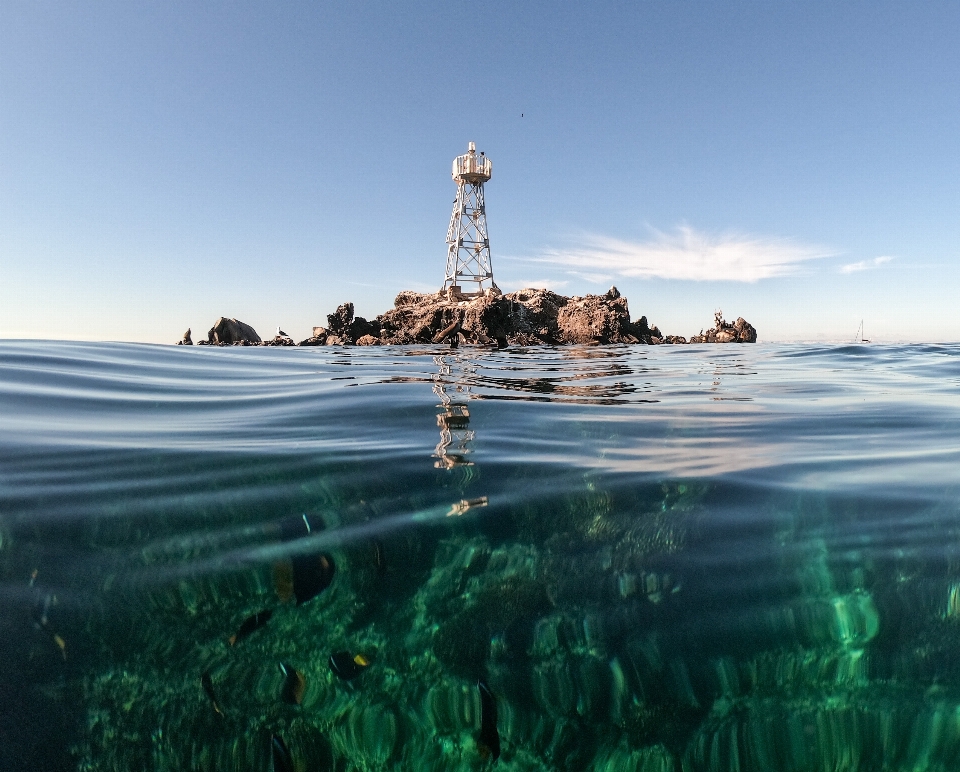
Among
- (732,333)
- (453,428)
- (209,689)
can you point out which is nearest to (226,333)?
(732,333)

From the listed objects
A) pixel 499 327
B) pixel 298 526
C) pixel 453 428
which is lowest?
pixel 298 526

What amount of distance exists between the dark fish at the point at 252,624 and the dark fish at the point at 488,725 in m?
0.56

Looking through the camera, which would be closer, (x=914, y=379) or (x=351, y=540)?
(x=351, y=540)

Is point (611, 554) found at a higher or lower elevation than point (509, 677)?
higher

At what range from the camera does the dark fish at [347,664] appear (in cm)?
Answer: 135

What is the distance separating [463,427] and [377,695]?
2109mm

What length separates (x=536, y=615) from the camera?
1450mm

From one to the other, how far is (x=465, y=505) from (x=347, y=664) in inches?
26.6

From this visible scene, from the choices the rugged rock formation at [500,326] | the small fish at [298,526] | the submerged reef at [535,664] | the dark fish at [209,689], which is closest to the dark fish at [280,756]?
the submerged reef at [535,664]

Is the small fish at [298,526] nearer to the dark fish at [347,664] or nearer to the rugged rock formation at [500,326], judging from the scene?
the dark fish at [347,664]

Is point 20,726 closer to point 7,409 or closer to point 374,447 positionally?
point 374,447

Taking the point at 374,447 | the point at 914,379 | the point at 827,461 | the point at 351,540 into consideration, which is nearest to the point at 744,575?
the point at 351,540

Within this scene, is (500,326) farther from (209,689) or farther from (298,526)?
(209,689)

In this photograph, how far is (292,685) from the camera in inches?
52.5
